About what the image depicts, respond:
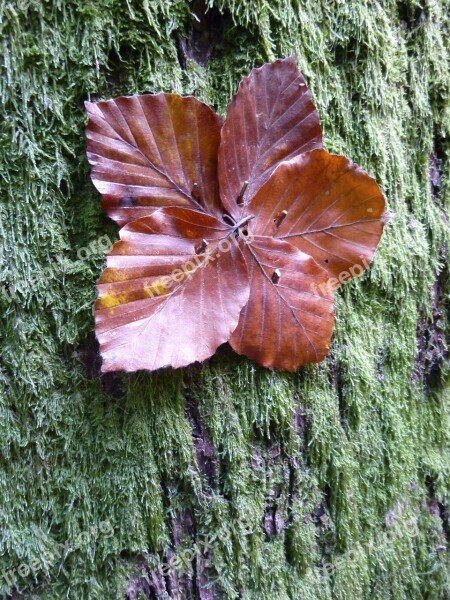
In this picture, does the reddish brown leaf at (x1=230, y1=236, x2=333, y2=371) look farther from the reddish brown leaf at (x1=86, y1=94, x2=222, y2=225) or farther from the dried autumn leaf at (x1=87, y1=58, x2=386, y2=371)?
the reddish brown leaf at (x1=86, y1=94, x2=222, y2=225)

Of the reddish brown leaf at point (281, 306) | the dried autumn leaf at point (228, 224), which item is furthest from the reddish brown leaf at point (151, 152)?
the reddish brown leaf at point (281, 306)

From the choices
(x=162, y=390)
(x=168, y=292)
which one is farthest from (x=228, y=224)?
(x=162, y=390)

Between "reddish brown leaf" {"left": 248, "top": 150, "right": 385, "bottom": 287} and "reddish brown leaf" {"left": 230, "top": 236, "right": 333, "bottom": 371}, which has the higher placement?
"reddish brown leaf" {"left": 248, "top": 150, "right": 385, "bottom": 287}

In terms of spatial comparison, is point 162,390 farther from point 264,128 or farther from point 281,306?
point 264,128

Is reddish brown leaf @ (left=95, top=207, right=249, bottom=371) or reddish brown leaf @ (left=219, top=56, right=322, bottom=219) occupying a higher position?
reddish brown leaf @ (left=219, top=56, right=322, bottom=219)

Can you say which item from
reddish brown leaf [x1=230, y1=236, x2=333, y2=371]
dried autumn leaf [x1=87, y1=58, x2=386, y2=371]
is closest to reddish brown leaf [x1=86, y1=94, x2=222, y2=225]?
dried autumn leaf [x1=87, y1=58, x2=386, y2=371]

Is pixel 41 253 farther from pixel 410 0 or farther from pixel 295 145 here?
pixel 410 0
